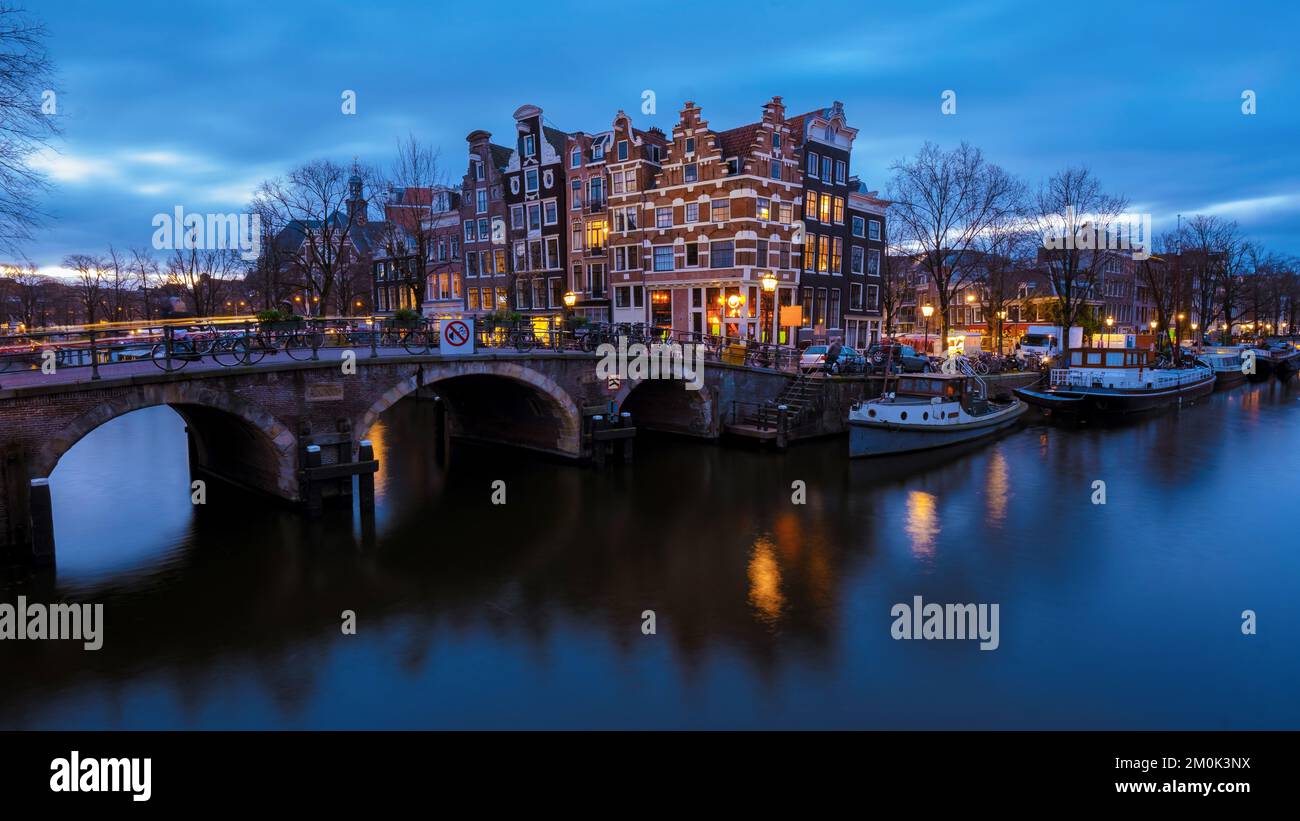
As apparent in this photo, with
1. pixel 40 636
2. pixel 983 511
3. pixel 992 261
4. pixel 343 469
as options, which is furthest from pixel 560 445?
pixel 992 261

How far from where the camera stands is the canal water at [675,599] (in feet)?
37.6

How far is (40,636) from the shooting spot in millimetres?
13469

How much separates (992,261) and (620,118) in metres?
28.7

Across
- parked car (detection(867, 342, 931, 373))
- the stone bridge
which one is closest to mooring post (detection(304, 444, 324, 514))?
the stone bridge

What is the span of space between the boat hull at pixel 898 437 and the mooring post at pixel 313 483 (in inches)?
750

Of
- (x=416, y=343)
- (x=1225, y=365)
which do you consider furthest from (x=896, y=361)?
(x=1225, y=365)

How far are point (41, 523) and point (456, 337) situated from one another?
454 inches

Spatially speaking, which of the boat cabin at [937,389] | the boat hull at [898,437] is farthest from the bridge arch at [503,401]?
the boat cabin at [937,389]

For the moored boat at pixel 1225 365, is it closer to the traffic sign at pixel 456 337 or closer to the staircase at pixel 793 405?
the staircase at pixel 793 405

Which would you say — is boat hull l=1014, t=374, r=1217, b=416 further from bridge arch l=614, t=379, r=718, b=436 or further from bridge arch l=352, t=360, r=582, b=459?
bridge arch l=352, t=360, r=582, b=459

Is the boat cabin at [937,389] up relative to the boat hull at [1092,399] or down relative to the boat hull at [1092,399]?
up
